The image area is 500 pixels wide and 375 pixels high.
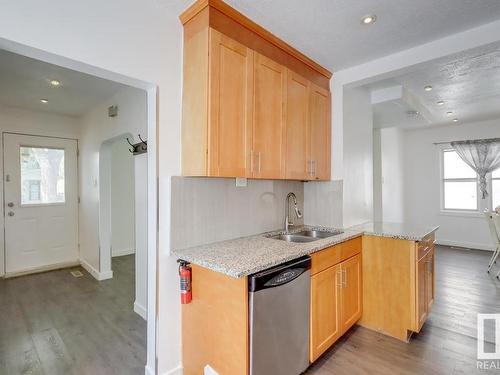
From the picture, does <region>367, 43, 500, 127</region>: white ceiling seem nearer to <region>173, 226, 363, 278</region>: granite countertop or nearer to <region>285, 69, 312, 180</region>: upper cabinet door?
<region>285, 69, 312, 180</region>: upper cabinet door

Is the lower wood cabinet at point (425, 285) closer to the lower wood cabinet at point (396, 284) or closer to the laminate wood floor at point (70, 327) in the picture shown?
the lower wood cabinet at point (396, 284)

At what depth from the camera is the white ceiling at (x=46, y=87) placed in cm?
264

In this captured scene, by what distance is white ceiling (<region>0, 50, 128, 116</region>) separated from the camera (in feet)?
8.66

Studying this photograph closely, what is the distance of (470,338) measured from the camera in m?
2.39

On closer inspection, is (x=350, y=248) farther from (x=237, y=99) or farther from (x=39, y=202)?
(x=39, y=202)

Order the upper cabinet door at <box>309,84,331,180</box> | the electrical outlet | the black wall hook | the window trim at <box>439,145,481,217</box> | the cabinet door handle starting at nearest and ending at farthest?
the electrical outlet, the cabinet door handle, the upper cabinet door at <box>309,84,331,180</box>, the black wall hook, the window trim at <box>439,145,481,217</box>

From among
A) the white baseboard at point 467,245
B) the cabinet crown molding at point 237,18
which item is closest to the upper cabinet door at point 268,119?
the cabinet crown molding at point 237,18

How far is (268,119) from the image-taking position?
2096 millimetres

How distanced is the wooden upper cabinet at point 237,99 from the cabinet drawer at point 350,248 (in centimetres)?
75

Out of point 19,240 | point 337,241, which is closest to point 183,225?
point 337,241

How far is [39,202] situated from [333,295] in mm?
4673

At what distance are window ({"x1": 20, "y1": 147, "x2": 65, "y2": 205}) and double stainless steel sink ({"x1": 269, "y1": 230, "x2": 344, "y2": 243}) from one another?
4.03 metres

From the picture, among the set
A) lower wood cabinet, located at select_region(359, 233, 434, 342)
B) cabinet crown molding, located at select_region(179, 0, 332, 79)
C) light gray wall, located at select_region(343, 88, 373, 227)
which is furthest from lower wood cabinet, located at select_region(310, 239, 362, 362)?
Result: cabinet crown molding, located at select_region(179, 0, 332, 79)

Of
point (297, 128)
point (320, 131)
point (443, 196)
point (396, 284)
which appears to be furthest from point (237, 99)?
point (443, 196)
